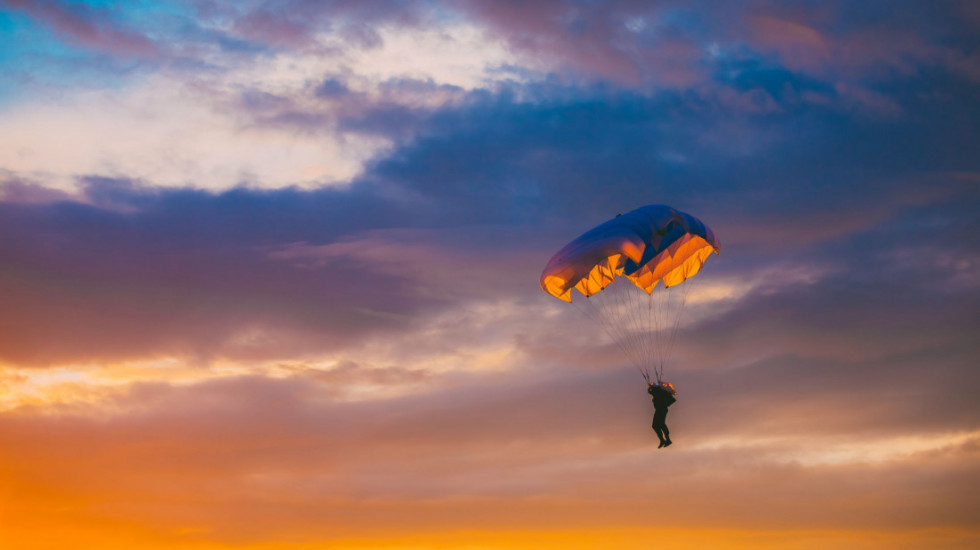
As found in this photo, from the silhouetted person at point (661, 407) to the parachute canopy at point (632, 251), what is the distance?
197 inches

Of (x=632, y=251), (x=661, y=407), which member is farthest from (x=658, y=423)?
(x=632, y=251)

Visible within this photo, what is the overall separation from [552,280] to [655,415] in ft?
22.8

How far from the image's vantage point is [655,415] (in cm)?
4622

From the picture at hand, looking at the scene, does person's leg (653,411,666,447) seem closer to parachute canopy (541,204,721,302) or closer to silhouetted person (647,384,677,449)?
silhouetted person (647,384,677,449)

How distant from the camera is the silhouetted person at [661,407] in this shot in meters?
45.7

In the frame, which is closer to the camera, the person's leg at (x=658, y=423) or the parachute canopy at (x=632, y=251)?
the parachute canopy at (x=632, y=251)

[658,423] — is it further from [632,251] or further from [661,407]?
[632,251]

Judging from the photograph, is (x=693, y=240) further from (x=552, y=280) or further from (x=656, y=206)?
(x=552, y=280)

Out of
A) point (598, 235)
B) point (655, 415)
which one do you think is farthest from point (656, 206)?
point (655, 415)

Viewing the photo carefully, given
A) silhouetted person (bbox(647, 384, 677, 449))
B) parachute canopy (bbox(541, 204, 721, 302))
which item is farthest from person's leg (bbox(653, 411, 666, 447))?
parachute canopy (bbox(541, 204, 721, 302))

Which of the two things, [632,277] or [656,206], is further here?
[632,277]

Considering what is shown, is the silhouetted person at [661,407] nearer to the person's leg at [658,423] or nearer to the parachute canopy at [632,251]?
the person's leg at [658,423]

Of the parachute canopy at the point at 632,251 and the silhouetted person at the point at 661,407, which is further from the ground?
the parachute canopy at the point at 632,251

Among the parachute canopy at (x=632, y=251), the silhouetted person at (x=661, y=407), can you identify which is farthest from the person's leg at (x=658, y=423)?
the parachute canopy at (x=632, y=251)
